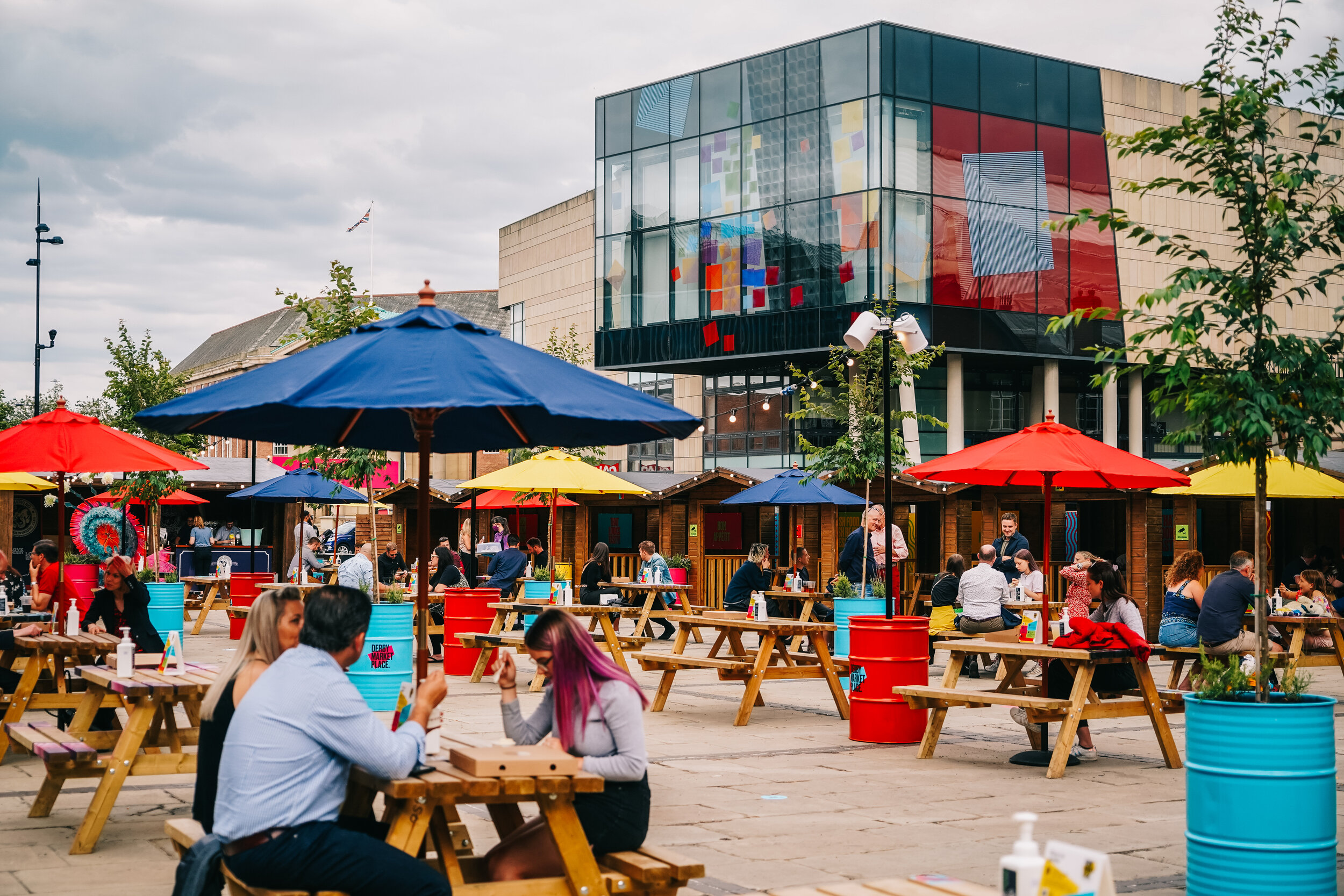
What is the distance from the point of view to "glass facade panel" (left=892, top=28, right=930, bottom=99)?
3148 centimetres

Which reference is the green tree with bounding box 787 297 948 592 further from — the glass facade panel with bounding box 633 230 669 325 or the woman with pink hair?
the glass facade panel with bounding box 633 230 669 325

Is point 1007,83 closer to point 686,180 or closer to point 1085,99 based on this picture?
point 1085,99

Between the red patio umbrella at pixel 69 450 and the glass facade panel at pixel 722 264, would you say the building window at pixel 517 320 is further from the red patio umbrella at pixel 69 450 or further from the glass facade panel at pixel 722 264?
the red patio umbrella at pixel 69 450

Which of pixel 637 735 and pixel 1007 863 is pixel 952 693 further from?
pixel 1007 863

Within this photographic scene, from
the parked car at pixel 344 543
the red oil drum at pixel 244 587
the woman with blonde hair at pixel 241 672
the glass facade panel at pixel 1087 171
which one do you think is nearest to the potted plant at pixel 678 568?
the red oil drum at pixel 244 587

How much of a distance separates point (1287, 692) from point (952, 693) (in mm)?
3496

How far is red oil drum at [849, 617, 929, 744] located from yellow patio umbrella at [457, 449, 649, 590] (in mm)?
5813

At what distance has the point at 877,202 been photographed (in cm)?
3119

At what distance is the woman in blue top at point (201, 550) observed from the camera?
28.5 meters

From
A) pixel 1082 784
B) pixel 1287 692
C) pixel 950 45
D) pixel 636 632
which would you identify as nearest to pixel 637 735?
pixel 1287 692

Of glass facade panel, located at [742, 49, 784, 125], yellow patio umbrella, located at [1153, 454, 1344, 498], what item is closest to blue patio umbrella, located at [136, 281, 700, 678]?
yellow patio umbrella, located at [1153, 454, 1344, 498]

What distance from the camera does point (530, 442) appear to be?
271 inches

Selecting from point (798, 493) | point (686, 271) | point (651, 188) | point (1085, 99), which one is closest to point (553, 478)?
point (798, 493)

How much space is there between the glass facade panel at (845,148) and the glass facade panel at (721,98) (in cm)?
296
